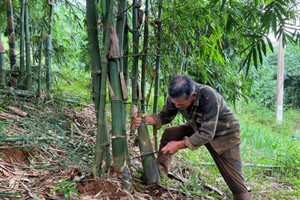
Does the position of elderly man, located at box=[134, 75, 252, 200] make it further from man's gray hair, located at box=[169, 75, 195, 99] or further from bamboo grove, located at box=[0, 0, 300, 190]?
bamboo grove, located at box=[0, 0, 300, 190]

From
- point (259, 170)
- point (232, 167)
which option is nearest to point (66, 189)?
point (232, 167)

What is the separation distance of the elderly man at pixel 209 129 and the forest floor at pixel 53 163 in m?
0.26

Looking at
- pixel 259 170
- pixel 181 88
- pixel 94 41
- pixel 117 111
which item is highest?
pixel 94 41

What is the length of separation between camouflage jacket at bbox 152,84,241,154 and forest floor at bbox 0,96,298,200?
41 centimetres

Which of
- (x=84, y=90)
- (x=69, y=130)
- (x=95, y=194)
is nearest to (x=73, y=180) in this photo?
(x=95, y=194)

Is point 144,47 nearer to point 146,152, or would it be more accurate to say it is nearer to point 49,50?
point 146,152

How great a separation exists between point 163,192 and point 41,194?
2.85ft

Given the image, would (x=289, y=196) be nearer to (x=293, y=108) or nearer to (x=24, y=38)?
(x=24, y=38)

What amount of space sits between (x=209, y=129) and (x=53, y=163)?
111 centimetres

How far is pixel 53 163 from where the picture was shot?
212cm

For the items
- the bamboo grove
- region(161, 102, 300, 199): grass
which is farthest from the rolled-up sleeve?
region(161, 102, 300, 199): grass

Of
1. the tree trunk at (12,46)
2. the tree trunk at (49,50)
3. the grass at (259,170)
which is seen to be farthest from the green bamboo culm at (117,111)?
the tree trunk at (12,46)

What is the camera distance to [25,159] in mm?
2082

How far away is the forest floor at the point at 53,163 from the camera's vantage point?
70.4 inches
